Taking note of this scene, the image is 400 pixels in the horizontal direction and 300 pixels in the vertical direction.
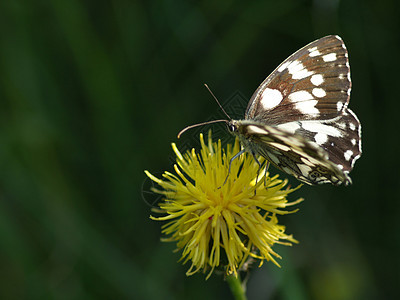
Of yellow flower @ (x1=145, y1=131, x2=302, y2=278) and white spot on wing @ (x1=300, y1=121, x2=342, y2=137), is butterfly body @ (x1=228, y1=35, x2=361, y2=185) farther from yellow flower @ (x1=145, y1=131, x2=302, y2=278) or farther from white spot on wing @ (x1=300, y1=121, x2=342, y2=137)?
yellow flower @ (x1=145, y1=131, x2=302, y2=278)

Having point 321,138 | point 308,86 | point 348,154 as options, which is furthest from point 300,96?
point 348,154

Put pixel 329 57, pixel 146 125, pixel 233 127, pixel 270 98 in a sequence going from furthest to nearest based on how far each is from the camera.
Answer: pixel 146 125, pixel 270 98, pixel 329 57, pixel 233 127

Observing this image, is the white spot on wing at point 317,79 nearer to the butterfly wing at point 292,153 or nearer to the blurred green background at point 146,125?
the butterfly wing at point 292,153

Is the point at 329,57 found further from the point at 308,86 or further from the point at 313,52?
the point at 308,86

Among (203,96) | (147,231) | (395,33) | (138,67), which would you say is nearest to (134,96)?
(138,67)

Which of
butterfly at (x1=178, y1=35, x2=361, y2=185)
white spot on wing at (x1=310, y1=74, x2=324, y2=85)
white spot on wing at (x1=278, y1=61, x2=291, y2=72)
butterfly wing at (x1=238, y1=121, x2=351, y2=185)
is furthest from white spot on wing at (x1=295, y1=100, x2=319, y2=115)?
butterfly wing at (x1=238, y1=121, x2=351, y2=185)

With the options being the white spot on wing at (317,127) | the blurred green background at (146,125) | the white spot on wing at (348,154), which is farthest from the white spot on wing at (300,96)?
the blurred green background at (146,125)

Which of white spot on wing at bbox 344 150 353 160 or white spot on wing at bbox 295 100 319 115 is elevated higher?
white spot on wing at bbox 295 100 319 115
